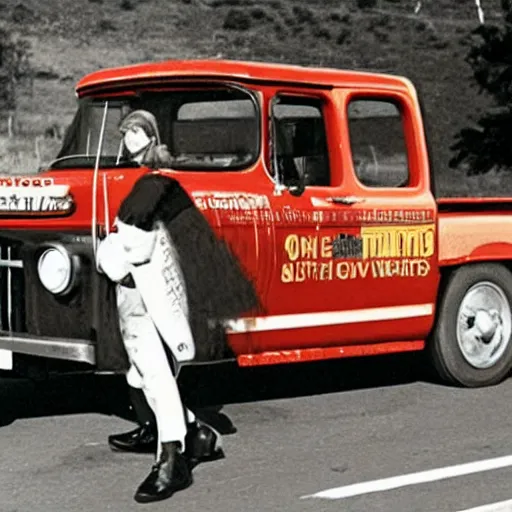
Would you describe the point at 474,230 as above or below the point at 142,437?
above

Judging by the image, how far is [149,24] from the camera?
164 ft

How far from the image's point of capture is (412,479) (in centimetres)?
668

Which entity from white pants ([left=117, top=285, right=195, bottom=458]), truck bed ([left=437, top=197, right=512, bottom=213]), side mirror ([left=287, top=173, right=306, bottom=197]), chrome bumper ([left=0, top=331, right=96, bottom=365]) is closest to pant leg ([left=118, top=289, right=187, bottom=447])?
white pants ([left=117, top=285, right=195, bottom=458])

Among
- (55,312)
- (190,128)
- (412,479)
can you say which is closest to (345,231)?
(190,128)

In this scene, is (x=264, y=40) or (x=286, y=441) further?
(x=264, y=40)

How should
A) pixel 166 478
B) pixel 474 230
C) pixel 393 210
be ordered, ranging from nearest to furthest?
pixel 166 478, pixel 393 210, pixel 474 230

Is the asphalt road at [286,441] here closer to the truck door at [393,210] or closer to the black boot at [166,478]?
the black boot at [166,478]

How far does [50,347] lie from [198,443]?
104 centimetres

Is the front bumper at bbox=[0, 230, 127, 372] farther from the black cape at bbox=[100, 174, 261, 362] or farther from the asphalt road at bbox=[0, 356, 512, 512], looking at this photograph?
the asphalt road at bbox=[0, 356, 512, 512]

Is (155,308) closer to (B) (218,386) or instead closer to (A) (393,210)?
(A) (393,210)

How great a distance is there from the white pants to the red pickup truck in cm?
77

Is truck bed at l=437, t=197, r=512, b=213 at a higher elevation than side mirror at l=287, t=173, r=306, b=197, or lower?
lower

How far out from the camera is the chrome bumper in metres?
7.29

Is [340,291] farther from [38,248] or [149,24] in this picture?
[149,24]
